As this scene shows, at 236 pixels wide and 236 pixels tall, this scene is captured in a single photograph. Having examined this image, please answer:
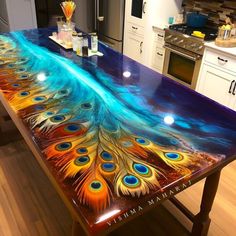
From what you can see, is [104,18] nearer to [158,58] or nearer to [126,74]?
[158,58]

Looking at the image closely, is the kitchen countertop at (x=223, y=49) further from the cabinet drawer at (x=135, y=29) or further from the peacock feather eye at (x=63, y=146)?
the peacock feather eye at (x=63, y=146)

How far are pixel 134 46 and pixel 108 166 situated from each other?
326 cm

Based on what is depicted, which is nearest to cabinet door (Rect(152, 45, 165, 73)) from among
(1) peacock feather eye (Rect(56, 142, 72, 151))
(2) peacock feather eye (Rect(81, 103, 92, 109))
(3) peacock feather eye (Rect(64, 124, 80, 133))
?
(2) peacock feather eye (Rect(81, 103, 92, 109))

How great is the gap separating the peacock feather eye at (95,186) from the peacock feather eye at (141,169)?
0.16 m

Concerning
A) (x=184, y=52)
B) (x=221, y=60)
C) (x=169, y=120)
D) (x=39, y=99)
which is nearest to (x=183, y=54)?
(x=184, y=52)

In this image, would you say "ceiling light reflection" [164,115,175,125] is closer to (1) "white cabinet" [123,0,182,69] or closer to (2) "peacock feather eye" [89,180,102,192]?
(2) "peacock feather eye" [89,180,102,192]

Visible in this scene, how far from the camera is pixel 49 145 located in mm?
1203

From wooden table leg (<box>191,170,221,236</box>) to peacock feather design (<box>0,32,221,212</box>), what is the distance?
40cm

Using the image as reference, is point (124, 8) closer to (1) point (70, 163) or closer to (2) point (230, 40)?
(2) point (230, 40)

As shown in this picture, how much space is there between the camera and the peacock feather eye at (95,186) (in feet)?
3.19

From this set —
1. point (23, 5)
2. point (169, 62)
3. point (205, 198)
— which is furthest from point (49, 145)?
point (23, 5)

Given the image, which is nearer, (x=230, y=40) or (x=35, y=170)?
(x=35, y=170)

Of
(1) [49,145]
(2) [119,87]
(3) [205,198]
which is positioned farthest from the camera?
(2) [119,87]

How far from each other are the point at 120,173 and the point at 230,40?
2.42 metres
